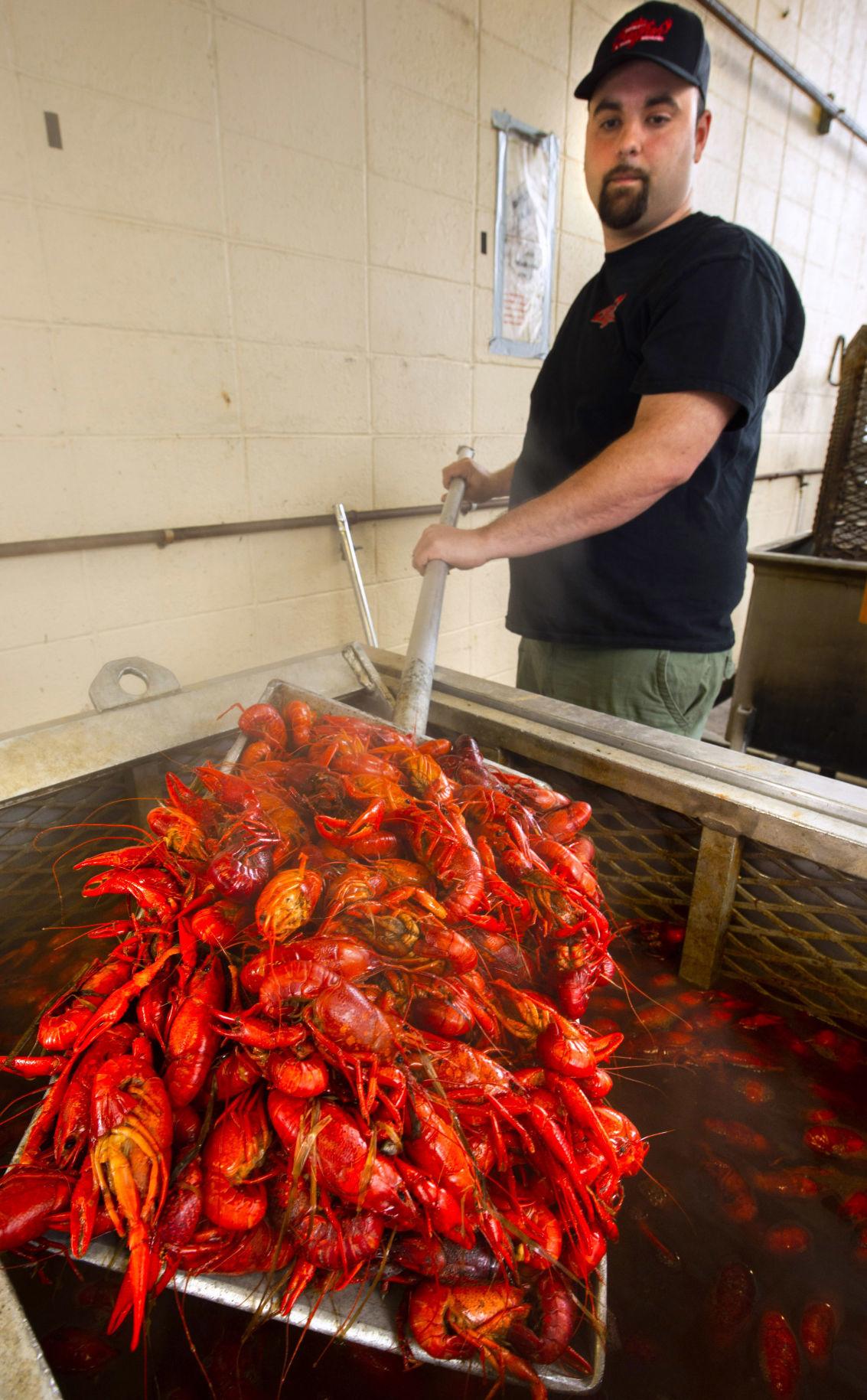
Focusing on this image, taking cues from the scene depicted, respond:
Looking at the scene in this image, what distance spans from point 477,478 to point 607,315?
71 centimetres

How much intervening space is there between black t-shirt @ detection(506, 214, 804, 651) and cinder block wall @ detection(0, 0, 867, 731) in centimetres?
93

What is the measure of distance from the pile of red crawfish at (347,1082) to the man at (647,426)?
1.00 metres

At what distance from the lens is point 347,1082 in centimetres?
95

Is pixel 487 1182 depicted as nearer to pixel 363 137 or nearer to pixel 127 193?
pixel 127 193

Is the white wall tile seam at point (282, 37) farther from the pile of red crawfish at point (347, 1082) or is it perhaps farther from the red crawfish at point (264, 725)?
the pile of red crawfish at point (347, 1082)

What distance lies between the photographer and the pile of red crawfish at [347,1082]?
851 mm

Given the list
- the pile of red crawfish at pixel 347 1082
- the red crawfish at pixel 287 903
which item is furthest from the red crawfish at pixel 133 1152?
the red crawfish at pixel 287 903

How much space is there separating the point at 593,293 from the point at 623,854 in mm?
1810

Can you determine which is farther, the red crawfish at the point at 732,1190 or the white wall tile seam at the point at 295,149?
the white wall tile seam at the point at 295,149

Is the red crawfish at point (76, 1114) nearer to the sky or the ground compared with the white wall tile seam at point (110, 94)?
nearer to the ground

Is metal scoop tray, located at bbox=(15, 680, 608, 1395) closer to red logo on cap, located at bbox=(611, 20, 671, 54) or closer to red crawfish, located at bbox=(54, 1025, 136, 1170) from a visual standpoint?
red crawfish, located at bbox=(54, 1025, 136, 1170)

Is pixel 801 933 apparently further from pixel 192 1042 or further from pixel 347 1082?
pixel 192 1042

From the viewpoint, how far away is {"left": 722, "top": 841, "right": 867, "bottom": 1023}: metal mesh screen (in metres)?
1.21

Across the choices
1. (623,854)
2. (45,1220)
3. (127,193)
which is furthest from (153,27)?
(45,1220)
